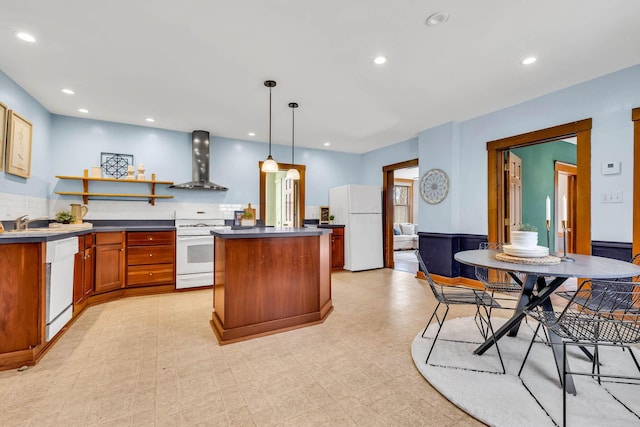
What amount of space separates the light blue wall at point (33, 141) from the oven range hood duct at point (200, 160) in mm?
1728

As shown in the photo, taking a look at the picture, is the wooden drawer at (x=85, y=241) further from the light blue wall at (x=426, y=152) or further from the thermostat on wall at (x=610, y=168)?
the thermostat on wall at (x=610, y=168)

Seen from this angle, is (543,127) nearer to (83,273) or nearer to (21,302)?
(21,302)

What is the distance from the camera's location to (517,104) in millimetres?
3781

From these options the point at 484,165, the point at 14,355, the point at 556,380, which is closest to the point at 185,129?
the point at 14,355

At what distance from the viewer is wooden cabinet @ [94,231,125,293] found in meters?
3.59

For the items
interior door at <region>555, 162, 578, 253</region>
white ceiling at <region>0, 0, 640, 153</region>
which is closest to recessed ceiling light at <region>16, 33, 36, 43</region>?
white ceiling at <region>0, 0, 640, 153</region>

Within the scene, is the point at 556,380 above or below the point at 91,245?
below

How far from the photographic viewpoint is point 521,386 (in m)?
1.79

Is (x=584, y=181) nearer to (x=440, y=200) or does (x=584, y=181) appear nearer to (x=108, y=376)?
(x=440, y=200)

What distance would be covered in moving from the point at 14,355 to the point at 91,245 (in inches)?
62.9

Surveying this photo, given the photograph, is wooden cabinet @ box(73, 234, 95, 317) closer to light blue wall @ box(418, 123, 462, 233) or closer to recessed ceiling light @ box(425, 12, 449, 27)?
recessed ceiling light @ box(425, 12, 449, 27)

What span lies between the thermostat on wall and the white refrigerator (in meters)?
3.33

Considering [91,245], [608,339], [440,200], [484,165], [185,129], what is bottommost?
[608,339]

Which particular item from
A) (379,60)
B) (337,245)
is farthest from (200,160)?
(379,60)
